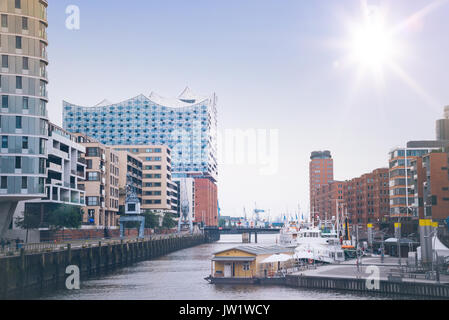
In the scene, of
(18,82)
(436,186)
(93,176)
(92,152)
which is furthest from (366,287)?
(92,152)

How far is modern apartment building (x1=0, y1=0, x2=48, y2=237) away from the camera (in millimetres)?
96188

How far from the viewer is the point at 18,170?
9750 cm

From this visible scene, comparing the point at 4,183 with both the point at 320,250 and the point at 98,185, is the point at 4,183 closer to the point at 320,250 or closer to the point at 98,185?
the point at 320,250

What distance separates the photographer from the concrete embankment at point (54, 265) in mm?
67375

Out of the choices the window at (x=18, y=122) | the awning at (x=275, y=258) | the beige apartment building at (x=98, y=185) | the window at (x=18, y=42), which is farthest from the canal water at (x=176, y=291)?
the beige apartment building at (x=98, y=185)

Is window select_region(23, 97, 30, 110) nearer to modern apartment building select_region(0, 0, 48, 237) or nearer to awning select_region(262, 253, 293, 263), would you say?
modern apartment building select_region(0, 0, 48, 237)

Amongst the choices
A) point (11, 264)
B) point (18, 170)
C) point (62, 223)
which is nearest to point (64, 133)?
point (62, 223)

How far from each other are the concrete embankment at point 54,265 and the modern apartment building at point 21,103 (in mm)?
14123

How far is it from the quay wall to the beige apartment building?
83.4 m

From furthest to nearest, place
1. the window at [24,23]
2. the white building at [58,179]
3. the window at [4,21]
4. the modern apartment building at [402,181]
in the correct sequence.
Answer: the modern apartment building at [402,181] < the white building at [58,179] < the window at [24,23] < the window at [4,21]

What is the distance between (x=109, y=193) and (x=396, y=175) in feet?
253

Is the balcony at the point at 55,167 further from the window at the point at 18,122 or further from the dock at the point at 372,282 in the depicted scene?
the dock at the point at 372,282

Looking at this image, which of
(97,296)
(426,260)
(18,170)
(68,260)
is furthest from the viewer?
(18,170)
